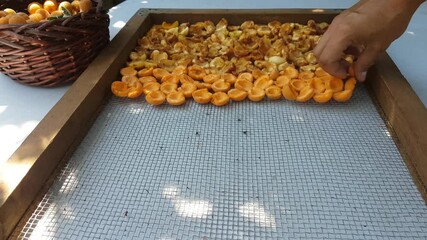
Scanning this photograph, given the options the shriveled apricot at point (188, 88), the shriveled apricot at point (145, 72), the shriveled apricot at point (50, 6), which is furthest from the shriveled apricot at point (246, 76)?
the shriveled apricot at point (50, 6)

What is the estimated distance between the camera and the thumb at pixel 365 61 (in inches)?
29.0

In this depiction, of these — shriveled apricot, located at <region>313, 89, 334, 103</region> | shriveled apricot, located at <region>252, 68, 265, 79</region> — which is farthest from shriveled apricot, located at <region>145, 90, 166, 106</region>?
shriveled apricot, located at <region>313, 89, 334, 103</region>

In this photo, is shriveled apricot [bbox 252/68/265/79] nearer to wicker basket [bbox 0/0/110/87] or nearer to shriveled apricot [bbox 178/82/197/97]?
shriveled apricot [bbox 178/82/197/97]

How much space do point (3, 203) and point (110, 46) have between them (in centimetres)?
52

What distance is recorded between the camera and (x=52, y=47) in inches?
30.8

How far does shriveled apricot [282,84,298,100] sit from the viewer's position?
2.68 ft

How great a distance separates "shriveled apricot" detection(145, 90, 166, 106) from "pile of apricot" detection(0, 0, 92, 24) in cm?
24

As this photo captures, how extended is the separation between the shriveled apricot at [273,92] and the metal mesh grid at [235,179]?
20mm

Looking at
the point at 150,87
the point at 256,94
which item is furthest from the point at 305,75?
the point at 150,87

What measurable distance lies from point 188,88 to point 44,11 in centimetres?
38

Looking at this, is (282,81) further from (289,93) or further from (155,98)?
(155,98)

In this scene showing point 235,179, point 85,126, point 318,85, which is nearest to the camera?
point 235,179

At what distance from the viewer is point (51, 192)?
1.99 feet

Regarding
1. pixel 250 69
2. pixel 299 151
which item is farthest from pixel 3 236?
pixel 250 69
